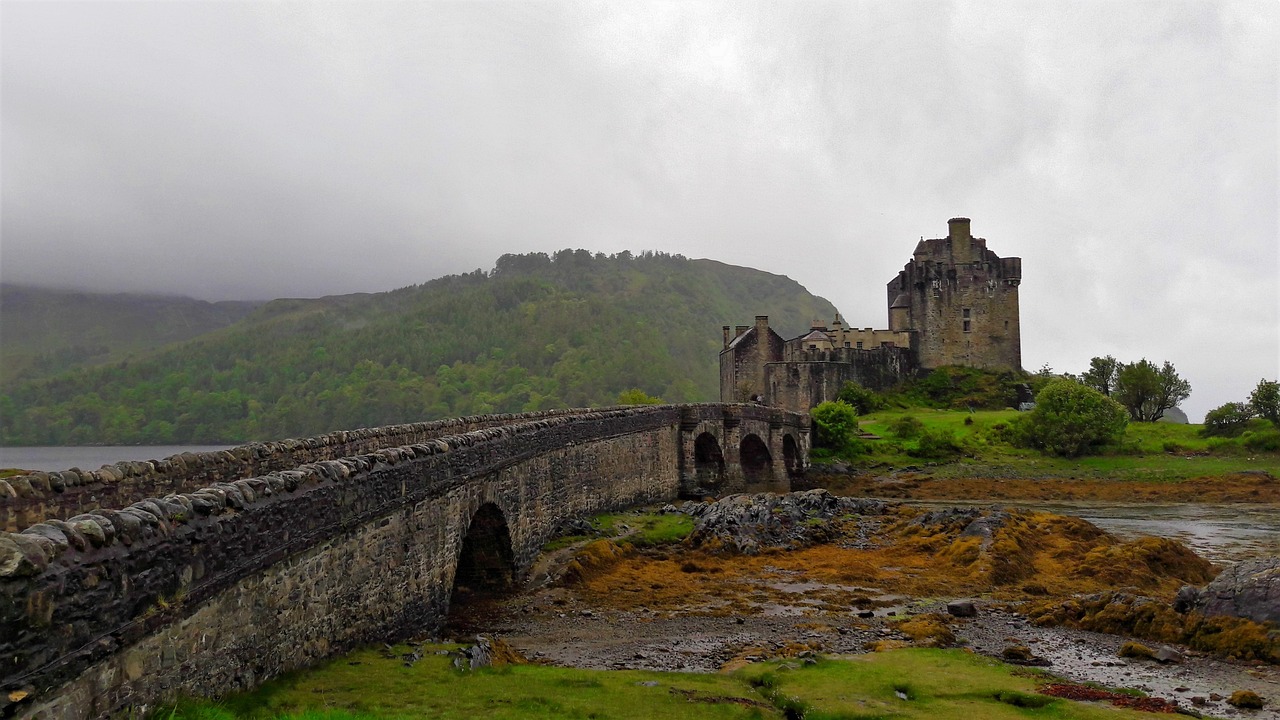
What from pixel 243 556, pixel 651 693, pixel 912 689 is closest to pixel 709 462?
pixel 912 689

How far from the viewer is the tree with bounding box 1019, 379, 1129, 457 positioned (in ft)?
174

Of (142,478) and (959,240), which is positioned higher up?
(959,240)

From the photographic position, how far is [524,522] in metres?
20.0

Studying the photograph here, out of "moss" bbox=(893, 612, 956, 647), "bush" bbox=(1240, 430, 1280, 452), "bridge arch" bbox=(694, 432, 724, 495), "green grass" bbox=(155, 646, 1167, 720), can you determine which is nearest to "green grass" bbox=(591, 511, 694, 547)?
"moss" bbox=(893, 612, 956, 647)

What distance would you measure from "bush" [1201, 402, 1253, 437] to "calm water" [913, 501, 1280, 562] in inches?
603

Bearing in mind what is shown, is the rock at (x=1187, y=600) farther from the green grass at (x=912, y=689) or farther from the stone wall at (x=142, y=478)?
the stone wall at (x=142, y=478)

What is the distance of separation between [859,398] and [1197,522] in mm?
29360

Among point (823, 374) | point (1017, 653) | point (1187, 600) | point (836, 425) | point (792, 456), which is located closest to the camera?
point (1017, 653)

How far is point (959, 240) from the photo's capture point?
72.4m

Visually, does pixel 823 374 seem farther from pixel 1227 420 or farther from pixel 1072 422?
pixel 1227 420

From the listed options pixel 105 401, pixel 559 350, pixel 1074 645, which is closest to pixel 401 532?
pixel 1074 645

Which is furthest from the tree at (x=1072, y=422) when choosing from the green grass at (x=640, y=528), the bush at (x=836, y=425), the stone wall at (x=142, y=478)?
the stone wall at (x=142, y=478)

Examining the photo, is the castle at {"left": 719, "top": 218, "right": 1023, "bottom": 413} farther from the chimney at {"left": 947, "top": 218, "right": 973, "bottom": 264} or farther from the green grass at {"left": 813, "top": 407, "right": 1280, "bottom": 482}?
the green grass at {"left": 813, "top": 407, "right": 1280, "bottom": 482}

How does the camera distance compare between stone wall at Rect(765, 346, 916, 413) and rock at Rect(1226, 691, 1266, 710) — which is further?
stone wall at Rect(765, 346, 916, 413)
